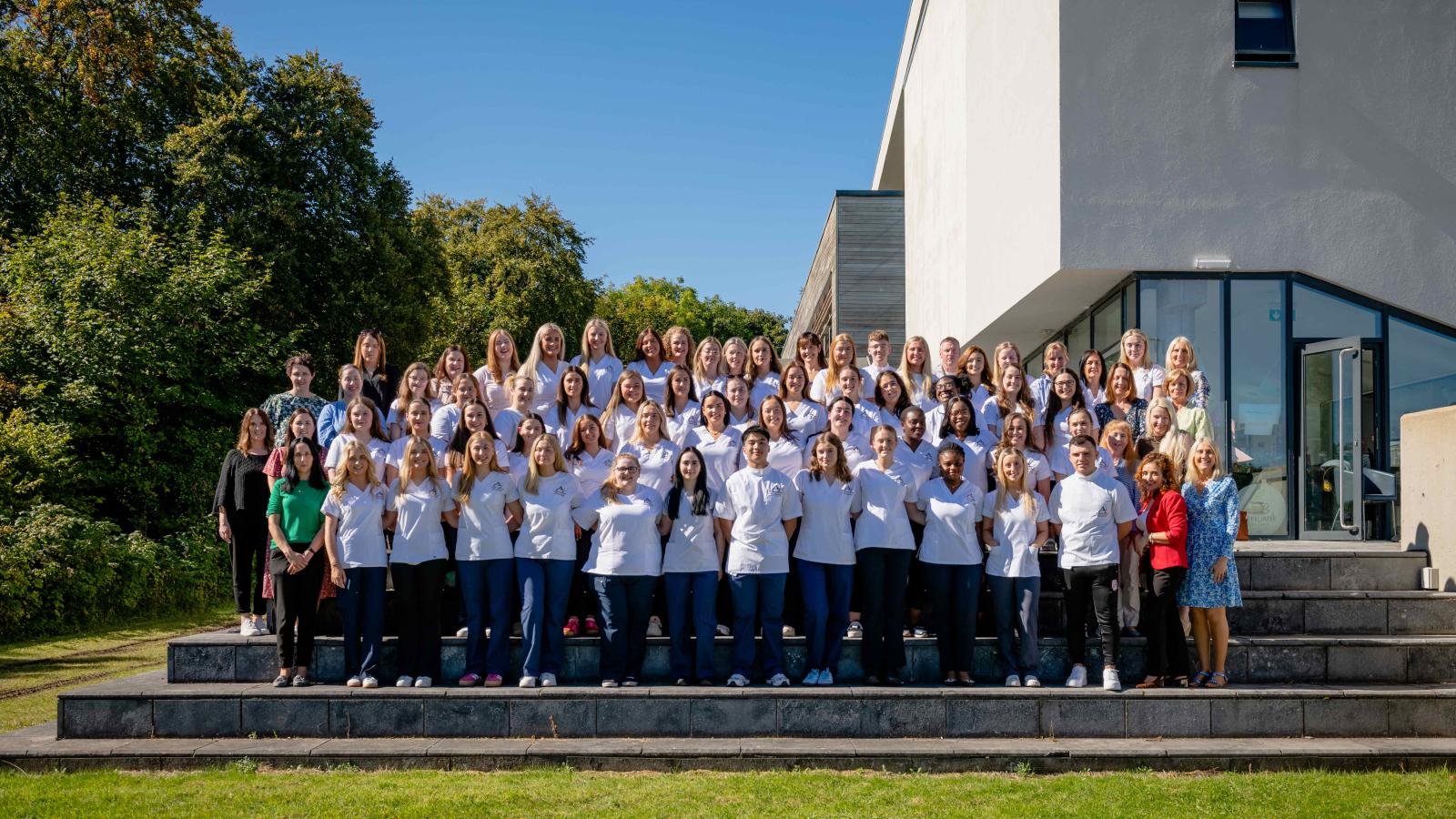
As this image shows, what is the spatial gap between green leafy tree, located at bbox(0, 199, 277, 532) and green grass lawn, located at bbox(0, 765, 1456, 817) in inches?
415

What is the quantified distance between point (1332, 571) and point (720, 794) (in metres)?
5.85

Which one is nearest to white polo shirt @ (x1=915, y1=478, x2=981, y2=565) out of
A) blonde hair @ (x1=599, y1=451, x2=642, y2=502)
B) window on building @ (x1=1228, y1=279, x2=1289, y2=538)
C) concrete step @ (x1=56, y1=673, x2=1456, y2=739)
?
concrete step @ (x1=56, y1=673, x2=1456, y2=739)

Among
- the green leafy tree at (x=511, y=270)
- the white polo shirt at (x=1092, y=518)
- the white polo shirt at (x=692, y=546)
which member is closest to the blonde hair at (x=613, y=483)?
the white polo shirt at (x=692, y=546)

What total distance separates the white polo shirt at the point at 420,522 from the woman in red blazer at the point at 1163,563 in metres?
5.14

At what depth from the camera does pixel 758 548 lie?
7609 mm

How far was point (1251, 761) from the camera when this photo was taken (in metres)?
6.95

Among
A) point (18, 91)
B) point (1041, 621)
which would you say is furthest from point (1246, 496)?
point (18, 91)

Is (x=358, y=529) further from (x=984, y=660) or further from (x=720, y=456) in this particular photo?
(x=984, y=660)

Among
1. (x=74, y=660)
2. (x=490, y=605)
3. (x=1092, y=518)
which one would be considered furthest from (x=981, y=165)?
(x=74, y=660)

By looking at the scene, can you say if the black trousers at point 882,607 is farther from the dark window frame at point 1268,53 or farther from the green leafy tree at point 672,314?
the green leafy tree at point 672,314

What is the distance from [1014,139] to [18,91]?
21.3 metres

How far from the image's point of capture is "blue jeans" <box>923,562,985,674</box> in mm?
7742

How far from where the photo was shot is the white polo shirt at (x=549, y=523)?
761 cm

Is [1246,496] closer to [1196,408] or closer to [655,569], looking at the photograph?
[1196,408]
